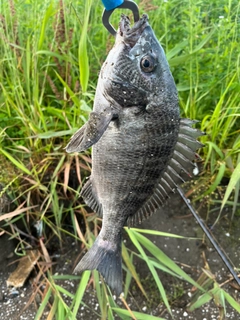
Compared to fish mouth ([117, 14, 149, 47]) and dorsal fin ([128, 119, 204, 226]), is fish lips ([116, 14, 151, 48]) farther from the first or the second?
dorsal fin ([128, 119, 204, 226])

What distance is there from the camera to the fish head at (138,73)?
90 cm

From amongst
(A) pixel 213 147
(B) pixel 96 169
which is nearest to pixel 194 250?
(A) pixel 213 147

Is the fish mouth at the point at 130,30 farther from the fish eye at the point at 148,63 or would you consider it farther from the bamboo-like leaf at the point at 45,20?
the bamboo-like leaf at the point at 45,20

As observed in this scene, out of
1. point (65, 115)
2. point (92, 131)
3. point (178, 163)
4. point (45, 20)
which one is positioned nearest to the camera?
point (92, 131)

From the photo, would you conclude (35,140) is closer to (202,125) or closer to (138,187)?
(202,125)

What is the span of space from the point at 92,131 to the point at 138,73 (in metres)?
0.19

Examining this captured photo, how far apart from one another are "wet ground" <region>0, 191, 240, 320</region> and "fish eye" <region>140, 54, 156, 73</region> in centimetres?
110

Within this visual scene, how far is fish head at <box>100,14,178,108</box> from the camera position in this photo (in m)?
0.90

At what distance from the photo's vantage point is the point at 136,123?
2.97ft

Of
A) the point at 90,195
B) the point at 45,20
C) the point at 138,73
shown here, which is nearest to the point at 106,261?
the point at 90,195

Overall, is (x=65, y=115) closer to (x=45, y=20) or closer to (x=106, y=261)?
(x=45, y=20)

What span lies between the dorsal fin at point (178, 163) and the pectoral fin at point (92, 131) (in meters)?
0.19

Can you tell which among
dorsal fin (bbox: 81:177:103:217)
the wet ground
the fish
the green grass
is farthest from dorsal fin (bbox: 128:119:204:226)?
the wet ground

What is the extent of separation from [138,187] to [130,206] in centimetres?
6
